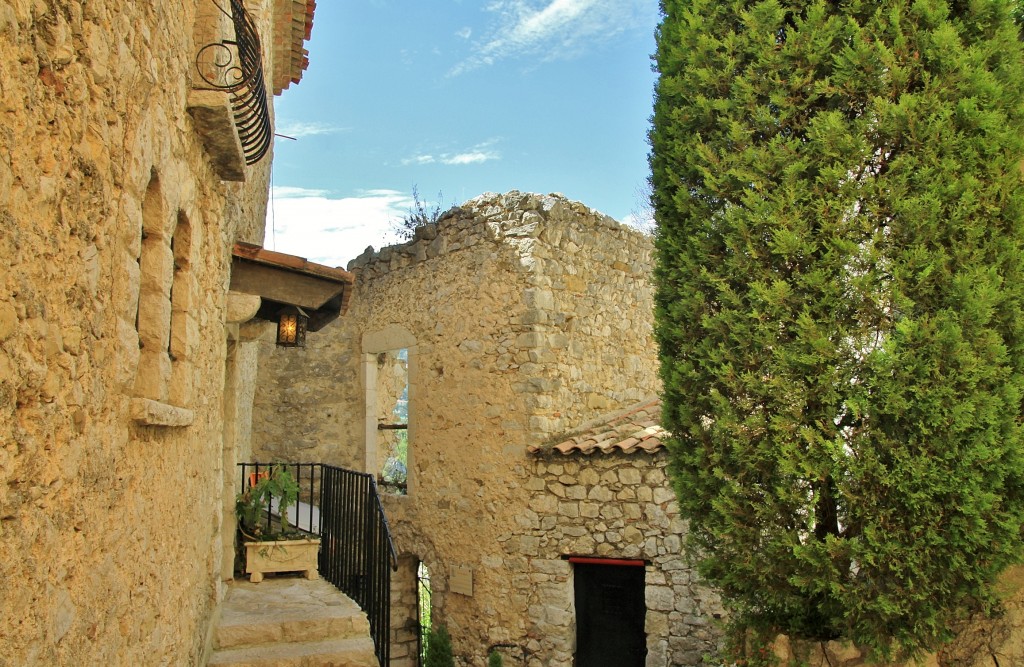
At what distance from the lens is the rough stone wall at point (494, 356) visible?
822 cm

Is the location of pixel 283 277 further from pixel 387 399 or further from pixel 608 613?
pixel 387 399

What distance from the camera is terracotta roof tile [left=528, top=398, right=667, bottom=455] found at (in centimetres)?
734

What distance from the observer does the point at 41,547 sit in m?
1.74

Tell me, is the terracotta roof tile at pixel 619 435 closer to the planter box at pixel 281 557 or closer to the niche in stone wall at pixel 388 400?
the planter box at pixel 281 557

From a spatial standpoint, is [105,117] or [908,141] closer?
[105,117]

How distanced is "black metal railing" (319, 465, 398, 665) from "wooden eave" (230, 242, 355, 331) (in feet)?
4.81

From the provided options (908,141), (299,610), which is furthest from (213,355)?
(908,141)

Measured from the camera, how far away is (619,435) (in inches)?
305

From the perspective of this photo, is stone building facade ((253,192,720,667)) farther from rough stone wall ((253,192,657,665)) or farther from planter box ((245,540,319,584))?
planter box ((245,540,319,584))

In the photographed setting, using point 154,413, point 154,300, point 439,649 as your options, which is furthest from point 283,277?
point 439,649

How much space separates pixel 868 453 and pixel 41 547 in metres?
2.95

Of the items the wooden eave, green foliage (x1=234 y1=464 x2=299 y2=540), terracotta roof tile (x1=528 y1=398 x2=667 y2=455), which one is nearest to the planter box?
green foliage (x1=234 y1=464 x2=299 y2=540)

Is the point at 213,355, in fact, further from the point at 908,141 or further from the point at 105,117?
the point at 908,141

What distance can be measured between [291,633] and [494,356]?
4.15 metres
